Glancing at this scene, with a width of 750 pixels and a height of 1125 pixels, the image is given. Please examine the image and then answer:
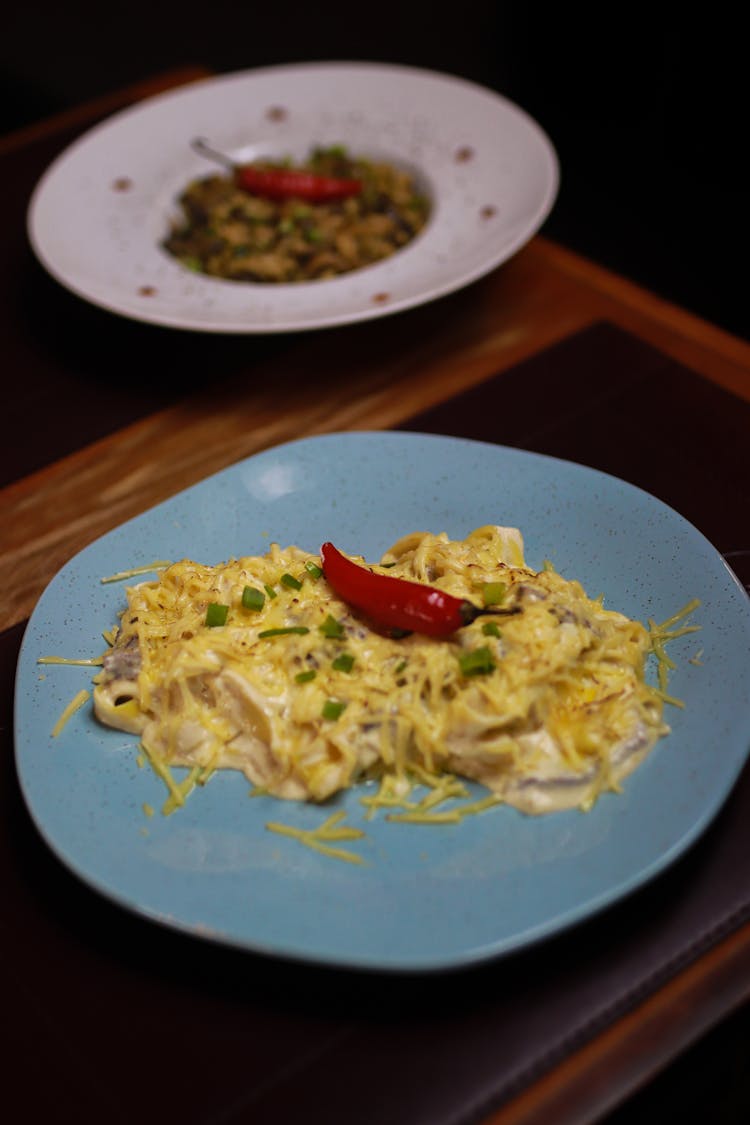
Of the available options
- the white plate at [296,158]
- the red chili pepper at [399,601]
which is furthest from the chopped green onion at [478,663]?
the white plate at [296,158]

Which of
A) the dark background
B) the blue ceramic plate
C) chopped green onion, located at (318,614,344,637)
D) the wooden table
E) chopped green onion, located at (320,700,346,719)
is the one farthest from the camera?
the dark background

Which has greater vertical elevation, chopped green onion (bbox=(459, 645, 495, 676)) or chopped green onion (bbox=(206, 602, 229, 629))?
chopped green onion (bbox=(459, 645, 495, 676))

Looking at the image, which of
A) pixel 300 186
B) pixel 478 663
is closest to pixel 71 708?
pixel 478 663

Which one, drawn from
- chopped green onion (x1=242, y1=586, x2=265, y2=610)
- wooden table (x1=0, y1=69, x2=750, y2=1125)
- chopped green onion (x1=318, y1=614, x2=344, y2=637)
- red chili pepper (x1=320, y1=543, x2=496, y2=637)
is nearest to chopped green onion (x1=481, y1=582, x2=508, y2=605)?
red chili pepper (x1=320, y1=543, x2=496, y2=637)

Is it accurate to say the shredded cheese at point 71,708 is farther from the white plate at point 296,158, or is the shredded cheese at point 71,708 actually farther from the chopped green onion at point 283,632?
the white plate at point 296,158

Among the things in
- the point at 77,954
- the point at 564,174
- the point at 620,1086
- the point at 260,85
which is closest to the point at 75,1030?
the point at 77,954

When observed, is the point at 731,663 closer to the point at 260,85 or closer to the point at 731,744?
the point at 731,744

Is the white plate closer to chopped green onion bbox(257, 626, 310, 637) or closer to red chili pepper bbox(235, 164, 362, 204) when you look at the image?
red chili pepper bbox(235, 164, 362, 204)
